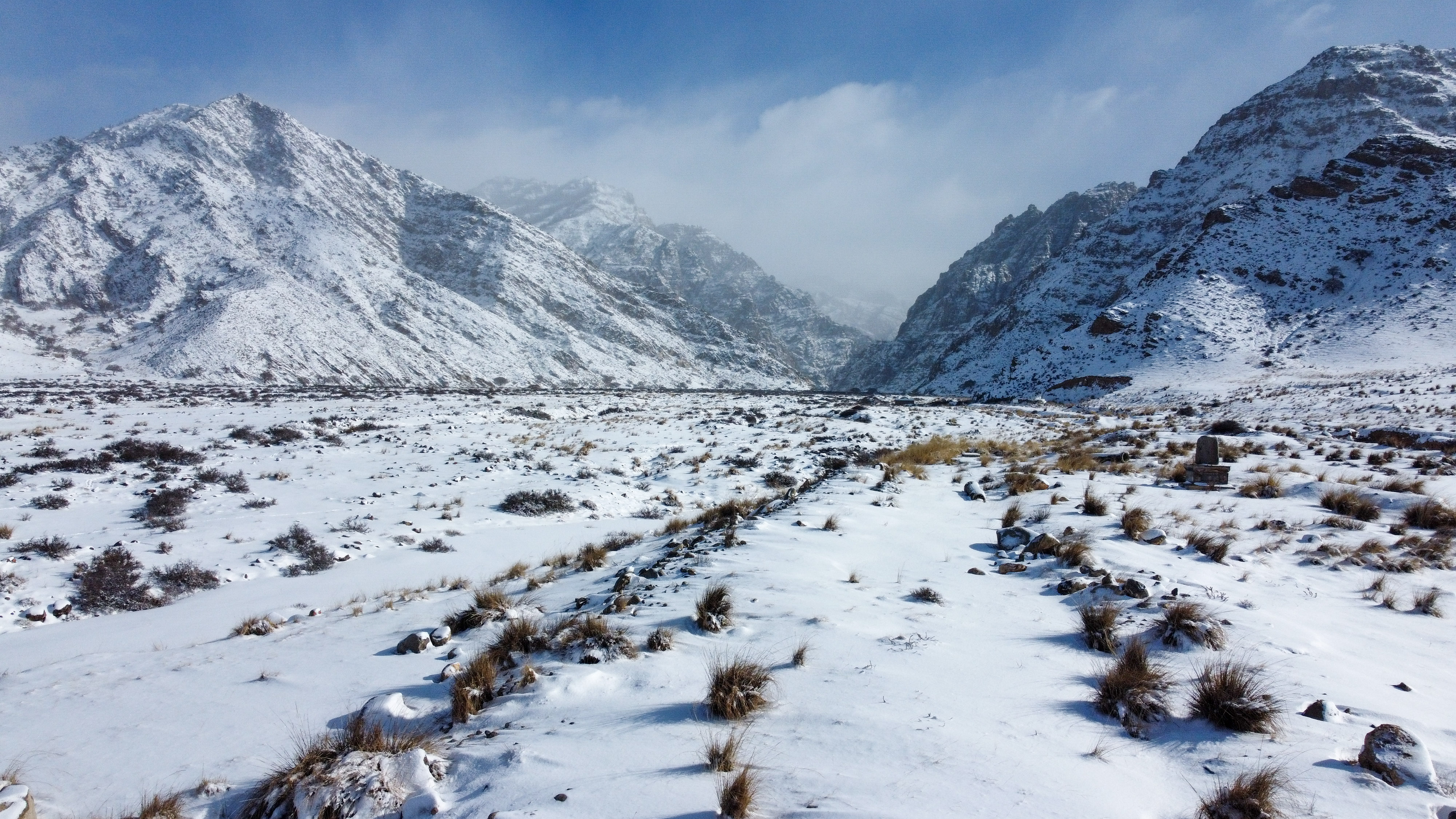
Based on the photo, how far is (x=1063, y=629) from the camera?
15.6 feet

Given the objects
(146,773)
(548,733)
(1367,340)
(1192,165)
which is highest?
(1192,165)

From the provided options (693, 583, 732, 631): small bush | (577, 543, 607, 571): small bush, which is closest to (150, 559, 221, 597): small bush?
(577, 543, 607, 571): small bush

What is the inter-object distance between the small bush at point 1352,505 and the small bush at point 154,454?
22.7 m

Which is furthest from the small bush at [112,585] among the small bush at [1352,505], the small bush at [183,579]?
the small bush at [1352,505]

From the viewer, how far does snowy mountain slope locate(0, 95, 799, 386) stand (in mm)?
73062

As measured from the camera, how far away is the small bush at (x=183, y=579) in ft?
27.2

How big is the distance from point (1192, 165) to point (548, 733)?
142 m

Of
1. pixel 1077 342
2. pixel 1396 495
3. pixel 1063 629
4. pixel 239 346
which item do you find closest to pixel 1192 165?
pixel 1077 342

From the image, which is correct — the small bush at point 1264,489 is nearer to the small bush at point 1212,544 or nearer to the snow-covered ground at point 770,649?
the snow-covered ground at point 770,649

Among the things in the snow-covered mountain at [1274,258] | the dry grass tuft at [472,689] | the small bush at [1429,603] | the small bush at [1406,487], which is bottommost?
the small bush at [1429,603]

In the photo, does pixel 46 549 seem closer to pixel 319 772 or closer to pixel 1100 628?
Answer: pixel 319 772

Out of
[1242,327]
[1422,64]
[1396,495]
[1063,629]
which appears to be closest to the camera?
[1063,629]

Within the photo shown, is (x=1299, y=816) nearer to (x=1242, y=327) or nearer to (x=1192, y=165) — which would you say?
(x=1242, y=327)

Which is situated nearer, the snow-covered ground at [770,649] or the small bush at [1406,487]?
the snow-covered ground at [770,649]
